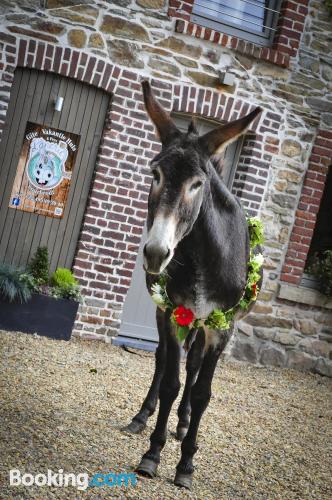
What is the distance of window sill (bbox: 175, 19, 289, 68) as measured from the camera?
8438mm

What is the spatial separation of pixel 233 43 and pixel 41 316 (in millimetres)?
4041

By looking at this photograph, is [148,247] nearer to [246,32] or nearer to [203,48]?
[203,48]

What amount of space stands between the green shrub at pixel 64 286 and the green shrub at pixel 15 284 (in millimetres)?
304

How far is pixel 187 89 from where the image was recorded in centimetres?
852

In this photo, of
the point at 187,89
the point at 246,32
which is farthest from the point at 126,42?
the point at 246,32

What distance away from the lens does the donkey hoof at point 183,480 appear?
445 cm

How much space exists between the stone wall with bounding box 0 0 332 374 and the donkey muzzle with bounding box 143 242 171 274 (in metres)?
4.70

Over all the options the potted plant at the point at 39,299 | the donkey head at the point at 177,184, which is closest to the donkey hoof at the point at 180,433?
the donkey head at the point at 177,184

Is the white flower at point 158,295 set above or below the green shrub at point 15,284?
above

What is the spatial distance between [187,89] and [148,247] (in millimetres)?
5271

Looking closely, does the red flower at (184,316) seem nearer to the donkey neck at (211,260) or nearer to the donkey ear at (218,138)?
the donkey neck at (211,260)

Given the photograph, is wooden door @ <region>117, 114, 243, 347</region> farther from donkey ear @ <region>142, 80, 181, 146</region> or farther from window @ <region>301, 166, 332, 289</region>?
donkey ear @ <region>142, 80, 181, 146</region>

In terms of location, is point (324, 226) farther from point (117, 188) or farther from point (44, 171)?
point (44, 171)

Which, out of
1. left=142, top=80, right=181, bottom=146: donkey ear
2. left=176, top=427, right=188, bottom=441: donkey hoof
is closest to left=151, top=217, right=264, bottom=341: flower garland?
left=142, top=80, right=181, bottom=146: donkey ear
